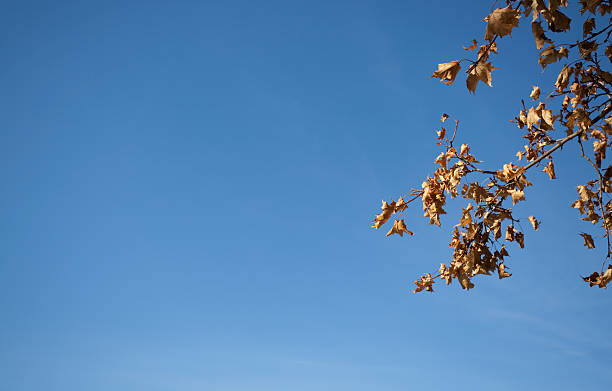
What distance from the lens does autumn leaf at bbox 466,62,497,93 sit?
4.34m

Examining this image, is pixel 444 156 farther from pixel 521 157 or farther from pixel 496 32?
pixel 496 32

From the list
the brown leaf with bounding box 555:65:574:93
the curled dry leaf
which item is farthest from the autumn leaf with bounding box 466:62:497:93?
the curled dry leaf

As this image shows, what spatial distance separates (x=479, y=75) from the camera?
4367 millimetres

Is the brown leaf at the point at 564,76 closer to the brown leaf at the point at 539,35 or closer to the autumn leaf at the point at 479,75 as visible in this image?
the brown leaf at the point at 539,35

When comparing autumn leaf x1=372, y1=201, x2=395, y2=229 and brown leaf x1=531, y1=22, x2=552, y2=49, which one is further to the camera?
autumn leaf x1=372, y1=201, x2=395, y2=229

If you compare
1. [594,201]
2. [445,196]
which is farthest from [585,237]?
[445,196]

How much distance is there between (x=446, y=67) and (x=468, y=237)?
8.14 ft

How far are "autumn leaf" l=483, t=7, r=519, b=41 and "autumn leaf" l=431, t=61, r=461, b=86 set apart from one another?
1.34ft

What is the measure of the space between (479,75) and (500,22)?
A: 0.55 metres

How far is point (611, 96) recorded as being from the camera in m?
5.55

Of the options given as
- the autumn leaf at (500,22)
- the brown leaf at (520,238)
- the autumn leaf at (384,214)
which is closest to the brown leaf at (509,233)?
the brown leaf at (520,238)

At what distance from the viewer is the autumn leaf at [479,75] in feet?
14.2

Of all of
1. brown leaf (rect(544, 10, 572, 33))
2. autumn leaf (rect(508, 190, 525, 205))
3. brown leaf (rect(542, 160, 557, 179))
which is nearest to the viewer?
brown leaf (rect(544, 10, 572, 33))

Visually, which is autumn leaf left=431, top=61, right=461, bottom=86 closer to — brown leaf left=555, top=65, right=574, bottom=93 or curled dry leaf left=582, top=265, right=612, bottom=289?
brown leaf left=555, top=65, right=574, bottom=93
